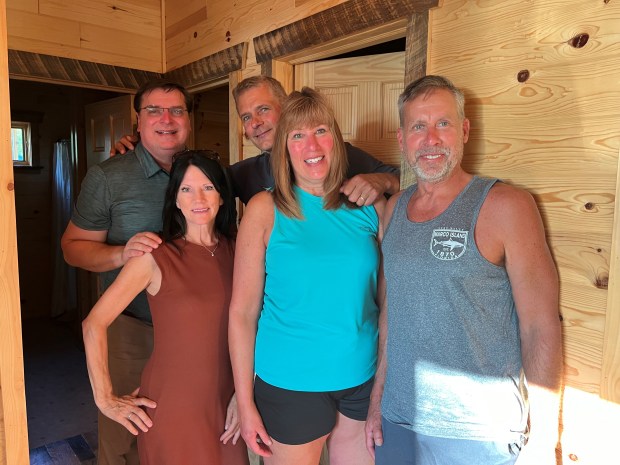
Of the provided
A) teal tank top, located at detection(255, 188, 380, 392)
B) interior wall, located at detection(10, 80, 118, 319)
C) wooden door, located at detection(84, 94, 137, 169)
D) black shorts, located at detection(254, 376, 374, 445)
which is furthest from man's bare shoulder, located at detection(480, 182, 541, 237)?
interior wall, located at detection(10, 80, 118, 319)

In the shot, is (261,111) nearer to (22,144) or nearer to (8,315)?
(8,315)

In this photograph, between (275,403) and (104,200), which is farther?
(104,200)

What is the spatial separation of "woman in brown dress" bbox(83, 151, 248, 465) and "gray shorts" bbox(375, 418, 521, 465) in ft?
1.72

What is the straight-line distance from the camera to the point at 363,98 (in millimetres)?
2332

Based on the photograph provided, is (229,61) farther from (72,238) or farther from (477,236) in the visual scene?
(477,236)

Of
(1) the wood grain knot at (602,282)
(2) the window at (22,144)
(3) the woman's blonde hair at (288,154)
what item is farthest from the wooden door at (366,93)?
(2) the window at (22,144)

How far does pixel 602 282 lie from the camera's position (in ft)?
Result: 4.12

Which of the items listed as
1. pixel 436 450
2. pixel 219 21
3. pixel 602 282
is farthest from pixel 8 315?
pixel 219 21

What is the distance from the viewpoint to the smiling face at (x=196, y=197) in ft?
5.03

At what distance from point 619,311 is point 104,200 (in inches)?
72.6

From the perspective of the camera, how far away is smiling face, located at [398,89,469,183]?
4.30 feet

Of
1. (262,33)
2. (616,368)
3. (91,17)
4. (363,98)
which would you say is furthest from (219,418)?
(91,17)

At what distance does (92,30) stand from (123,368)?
8.06ft

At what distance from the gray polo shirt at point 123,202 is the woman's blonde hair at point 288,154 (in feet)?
2.29
